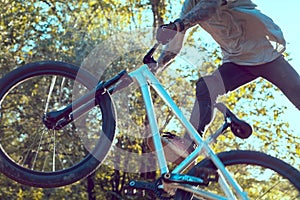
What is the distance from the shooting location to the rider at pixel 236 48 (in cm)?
374

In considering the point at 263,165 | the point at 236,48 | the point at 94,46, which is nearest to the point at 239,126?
the point at 263,165

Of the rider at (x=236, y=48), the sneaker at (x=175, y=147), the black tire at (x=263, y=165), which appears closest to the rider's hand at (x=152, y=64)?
the rider at (x=236, y=48)

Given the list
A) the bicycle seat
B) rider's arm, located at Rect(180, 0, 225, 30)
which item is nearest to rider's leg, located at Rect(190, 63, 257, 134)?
the bicycle seat

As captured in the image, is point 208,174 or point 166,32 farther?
point 166,32

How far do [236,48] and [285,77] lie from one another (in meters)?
0.35

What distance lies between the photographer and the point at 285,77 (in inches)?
148

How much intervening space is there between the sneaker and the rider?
12cm

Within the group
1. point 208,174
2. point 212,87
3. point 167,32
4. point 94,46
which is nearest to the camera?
point 208,174

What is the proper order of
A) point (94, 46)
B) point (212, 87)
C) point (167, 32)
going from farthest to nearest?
point (94, 46)
point (212, 87)
point (167, 32)

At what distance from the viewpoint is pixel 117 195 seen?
16.8m

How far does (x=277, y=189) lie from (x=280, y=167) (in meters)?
0.17

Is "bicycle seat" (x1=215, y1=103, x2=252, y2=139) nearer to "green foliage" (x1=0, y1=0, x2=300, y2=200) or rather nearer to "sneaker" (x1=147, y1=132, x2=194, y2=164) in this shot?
"sneaker" (x1=147, y1=132, x2=194, y2=164)

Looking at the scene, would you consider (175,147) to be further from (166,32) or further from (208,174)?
(166,32)

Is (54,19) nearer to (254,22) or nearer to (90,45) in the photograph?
(90,45)
